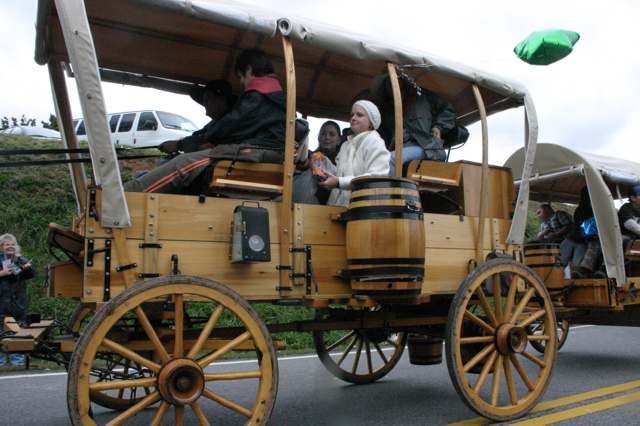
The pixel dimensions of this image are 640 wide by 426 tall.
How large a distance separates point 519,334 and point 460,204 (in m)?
1.15

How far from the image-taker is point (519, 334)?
425 cm

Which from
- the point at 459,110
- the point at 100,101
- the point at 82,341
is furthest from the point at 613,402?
the point at 100,101

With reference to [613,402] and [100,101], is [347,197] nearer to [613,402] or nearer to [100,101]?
[100,101]

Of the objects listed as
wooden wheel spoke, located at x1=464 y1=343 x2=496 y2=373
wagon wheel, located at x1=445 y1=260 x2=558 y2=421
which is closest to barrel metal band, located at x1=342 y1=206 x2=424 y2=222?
wagon wheel, located at x1=445 y1=260 x2=558 y2=421

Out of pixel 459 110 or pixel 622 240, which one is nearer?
pixel 459 110

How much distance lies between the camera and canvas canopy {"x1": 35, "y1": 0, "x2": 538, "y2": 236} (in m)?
3.03

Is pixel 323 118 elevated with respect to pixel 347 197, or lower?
elevated

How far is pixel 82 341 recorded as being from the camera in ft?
8.97

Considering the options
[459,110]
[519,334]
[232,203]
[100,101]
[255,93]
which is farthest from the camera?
[459,110]

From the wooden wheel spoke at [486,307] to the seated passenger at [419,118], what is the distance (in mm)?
1191

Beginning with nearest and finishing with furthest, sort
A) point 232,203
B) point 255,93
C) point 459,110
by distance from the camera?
point 232,203, point 255,93, point 459,110

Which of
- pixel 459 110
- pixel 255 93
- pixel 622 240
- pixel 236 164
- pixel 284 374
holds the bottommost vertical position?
pixel 284 374

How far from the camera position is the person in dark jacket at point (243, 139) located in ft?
11.9

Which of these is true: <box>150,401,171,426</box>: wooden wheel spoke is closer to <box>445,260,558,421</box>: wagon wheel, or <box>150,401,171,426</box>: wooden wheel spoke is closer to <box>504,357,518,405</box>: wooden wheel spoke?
<box>445,260,558,421</box>: wagon wheel
